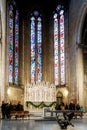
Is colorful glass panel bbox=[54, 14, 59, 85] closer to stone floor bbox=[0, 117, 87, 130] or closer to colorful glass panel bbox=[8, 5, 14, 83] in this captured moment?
colorful glass panel bbox=[8, 5, 14, 83]

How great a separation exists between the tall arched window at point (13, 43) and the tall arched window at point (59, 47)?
4399mm

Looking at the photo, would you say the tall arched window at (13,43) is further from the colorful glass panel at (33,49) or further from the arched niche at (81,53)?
the arched niche at (81,53)

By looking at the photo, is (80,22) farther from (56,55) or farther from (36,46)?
(36,46)

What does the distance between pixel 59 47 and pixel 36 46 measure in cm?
303

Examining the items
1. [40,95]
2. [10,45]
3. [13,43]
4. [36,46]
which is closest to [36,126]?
[40,95]

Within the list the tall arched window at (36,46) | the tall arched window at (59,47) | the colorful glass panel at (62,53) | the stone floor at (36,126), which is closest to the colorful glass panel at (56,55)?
the tall arched window at (59,47)

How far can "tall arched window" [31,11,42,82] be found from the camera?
36.4m

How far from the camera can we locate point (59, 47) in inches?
1409

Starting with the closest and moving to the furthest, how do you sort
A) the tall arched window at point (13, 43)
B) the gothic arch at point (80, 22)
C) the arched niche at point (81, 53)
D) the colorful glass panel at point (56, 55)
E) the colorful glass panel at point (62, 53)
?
the gothic arch at point (80, 22), the arched niche at point (81, 53), the tall arched window at point (13, 43), the colorful glass panel at point (62, 53), the colorful glass panel at point (56, 55)

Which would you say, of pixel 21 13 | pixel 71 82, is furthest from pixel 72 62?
pixel 21 13

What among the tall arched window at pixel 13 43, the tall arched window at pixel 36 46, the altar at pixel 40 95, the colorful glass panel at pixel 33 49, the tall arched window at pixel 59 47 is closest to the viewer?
the altar at pixel 40 95

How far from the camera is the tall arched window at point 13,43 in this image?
33.8 metres

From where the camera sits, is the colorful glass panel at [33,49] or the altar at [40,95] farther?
the colorful glass panel at [33,49]

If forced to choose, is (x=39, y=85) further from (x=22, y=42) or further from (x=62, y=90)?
(x=22, y=42)
